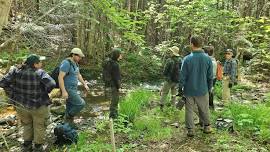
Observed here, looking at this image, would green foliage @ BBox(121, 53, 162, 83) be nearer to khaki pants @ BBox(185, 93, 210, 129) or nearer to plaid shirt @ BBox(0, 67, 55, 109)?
khaki pants @ BBox(185, 93, 210, 129)

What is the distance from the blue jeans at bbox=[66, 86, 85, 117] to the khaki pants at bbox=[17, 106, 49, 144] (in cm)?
91

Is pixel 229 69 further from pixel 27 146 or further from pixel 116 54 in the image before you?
pixel 27 146

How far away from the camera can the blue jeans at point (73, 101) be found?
7481 millimetres

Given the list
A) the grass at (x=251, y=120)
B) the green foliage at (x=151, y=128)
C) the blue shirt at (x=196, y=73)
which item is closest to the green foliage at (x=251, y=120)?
the grass at (x=251, y=120)

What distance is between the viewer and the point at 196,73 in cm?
704

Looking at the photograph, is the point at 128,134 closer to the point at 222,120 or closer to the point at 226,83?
the point at 222,120

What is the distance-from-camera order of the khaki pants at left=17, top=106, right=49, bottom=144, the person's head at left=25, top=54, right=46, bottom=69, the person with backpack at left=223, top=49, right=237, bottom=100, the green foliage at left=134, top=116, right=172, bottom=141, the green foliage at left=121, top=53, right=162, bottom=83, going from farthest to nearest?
the green foliage at left=121, top=53, right=162, bottom=83 → the person with backpack at left=223, top=49, right=237, bottom=100 → the green foliage at left=134, top=116, right=172, bottom=141 → the khaki pants at left=17, top=106, right=49, bottom=144 → the person's head at left=25, top=54, right=46, bottom=69

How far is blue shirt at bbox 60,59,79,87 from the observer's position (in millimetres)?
7196

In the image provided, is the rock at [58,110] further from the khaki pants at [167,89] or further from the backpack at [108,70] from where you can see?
the khaki pants at [167,89]

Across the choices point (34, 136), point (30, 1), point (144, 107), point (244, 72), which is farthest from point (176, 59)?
point (244, 72)

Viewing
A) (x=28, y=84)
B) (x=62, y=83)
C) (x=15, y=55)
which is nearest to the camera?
(x=28, y=84)

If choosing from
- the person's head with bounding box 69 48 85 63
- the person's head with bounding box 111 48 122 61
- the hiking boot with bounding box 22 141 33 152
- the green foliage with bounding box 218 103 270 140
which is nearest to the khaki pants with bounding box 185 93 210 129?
the green foliage with bounding box 218 103 270 140

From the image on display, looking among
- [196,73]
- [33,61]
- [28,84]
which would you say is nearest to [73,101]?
[28,84]

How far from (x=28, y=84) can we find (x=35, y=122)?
0.73m
